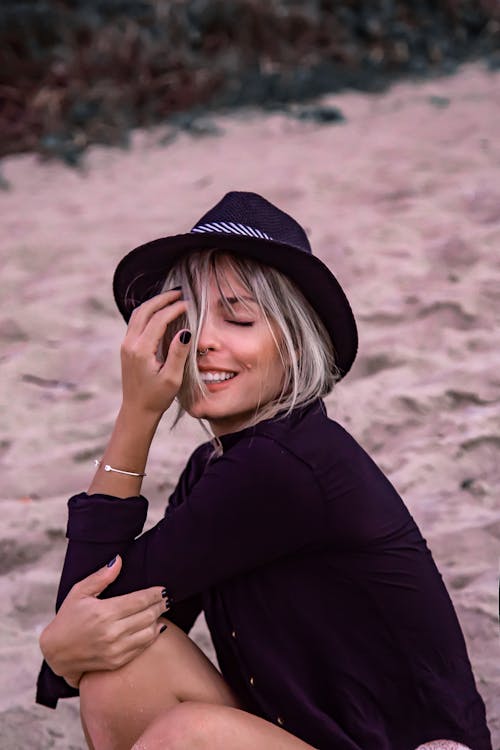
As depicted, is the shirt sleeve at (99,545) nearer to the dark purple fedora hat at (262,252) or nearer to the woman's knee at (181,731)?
the woman's knee at (181,731)

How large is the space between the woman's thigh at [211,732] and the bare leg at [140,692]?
0.08 m

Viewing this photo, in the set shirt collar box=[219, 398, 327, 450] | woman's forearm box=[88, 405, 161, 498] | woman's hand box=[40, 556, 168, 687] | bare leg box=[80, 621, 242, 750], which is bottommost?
bare leg box=[80, 621, 242, 750]

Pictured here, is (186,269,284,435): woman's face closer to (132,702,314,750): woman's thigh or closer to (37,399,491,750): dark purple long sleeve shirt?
(37,399,491,750): dark purple long sleeve shirt

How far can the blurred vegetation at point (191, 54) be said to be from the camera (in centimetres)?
621

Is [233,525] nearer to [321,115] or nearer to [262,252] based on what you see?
[262,252]

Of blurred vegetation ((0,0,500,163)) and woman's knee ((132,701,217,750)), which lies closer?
woman's knee ((132,701,217,750))

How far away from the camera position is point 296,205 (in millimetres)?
4836

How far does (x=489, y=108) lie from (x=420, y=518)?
352 cm

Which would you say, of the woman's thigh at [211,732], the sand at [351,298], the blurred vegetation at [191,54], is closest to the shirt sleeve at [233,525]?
the woman's thigh at [211,732]

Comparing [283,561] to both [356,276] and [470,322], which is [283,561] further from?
[356,276]

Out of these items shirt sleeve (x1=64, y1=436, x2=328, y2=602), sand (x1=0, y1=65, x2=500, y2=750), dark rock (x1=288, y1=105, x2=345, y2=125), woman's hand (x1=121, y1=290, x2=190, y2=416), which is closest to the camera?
shirt sleeve (x1=64, y1=436, x2=328, y2=602)

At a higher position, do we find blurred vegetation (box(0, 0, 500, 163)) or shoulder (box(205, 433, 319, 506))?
shoulder (box(205, 433, 319, 506))

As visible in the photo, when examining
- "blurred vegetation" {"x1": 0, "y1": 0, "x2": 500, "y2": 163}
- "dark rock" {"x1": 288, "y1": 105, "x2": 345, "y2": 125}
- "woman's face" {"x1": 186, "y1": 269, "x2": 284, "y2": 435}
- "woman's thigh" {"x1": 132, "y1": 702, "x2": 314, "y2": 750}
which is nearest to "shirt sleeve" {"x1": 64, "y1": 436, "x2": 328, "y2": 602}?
"woman's face" {"x1": 186, "y1": 269, "x2": 284, "y2": 435}

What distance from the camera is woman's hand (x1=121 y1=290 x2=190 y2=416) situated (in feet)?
6.13
